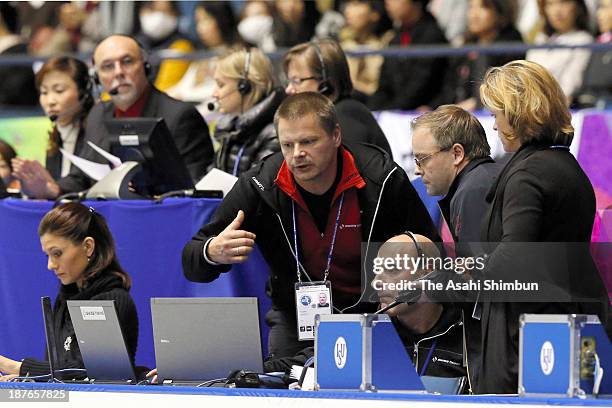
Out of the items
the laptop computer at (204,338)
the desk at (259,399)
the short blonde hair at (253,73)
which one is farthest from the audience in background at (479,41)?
the desk at (259,399)

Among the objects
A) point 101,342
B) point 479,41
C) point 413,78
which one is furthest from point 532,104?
point 413,78

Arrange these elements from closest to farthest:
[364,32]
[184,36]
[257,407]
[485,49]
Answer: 1. [257,407]
2. [485,49]
3. [364,32]
4. [184,36]

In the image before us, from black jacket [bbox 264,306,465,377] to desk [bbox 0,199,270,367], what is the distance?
52.5 inches

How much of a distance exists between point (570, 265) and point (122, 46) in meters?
3.47

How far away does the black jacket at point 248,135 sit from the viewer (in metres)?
6.57

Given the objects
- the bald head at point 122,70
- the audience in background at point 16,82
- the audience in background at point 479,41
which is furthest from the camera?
the audience in background at point 16,82

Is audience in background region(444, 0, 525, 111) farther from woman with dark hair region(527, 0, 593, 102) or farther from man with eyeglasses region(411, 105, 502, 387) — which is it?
man with eyeglasses region(411, 105, 502, 387)

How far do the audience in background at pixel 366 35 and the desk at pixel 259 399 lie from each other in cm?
620

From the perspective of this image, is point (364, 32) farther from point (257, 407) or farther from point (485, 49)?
point (257, 407)

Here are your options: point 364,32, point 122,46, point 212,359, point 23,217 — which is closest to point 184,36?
point 364,32

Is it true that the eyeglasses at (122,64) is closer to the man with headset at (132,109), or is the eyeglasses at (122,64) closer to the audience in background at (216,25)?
the man with headset at (132,109)

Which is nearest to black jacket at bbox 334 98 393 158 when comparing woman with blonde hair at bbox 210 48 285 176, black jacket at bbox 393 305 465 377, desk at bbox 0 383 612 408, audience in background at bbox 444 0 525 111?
woman with blonde hair at bbox 210 48 285 176

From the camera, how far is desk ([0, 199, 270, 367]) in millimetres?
→ 6047

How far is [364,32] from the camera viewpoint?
1065 cm
